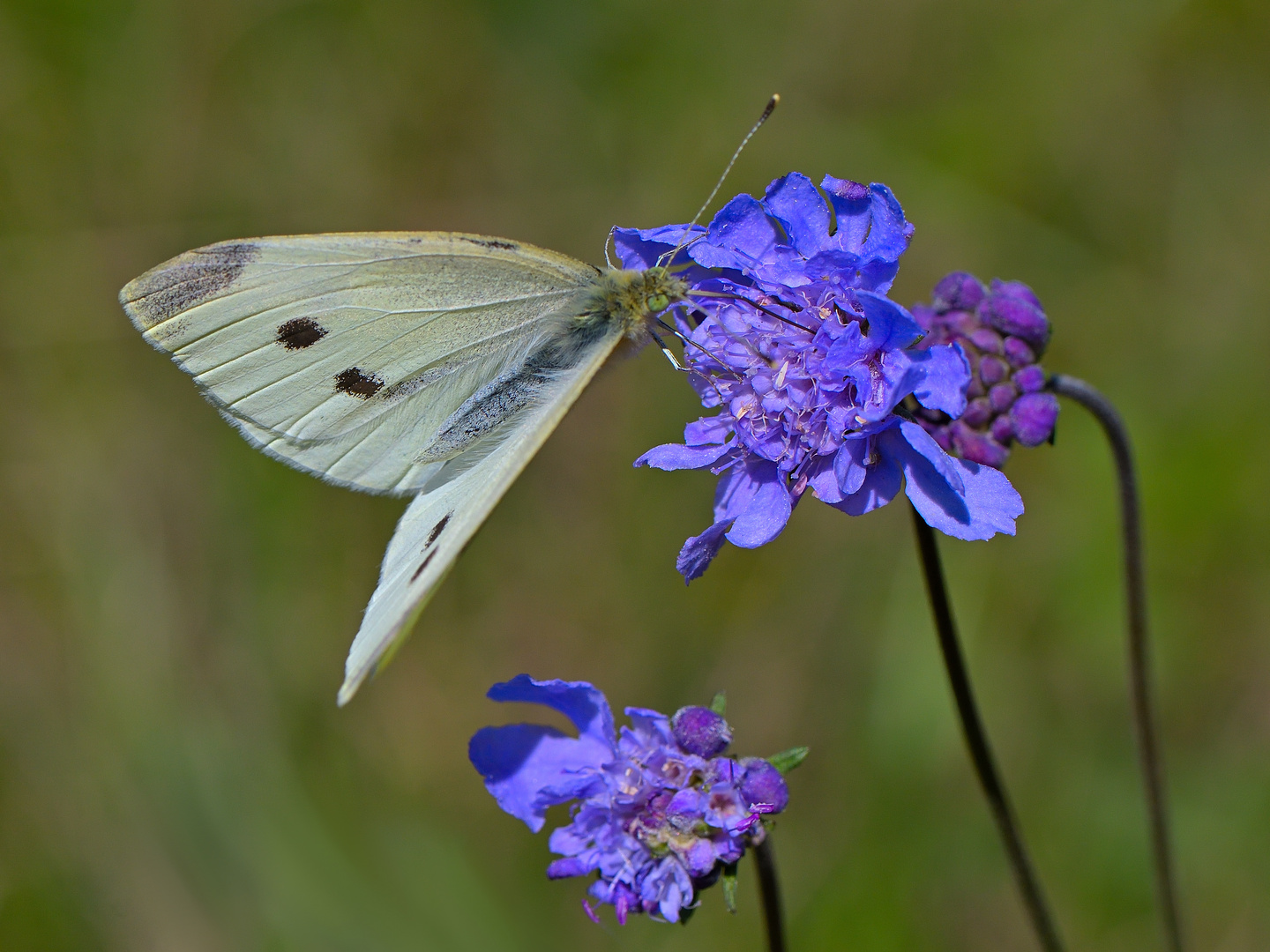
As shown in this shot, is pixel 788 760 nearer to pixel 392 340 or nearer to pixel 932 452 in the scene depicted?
pixel 932 452

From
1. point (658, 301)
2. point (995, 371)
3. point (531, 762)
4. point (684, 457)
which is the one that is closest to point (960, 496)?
point (995, 371)

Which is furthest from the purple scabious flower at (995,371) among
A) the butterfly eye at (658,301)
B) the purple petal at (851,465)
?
the butterfly eye at (658,301)

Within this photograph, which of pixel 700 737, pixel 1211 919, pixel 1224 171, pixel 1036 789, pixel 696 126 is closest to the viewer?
pixel 700 737

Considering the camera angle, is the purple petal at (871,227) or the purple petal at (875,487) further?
the purple petal at (875,487)

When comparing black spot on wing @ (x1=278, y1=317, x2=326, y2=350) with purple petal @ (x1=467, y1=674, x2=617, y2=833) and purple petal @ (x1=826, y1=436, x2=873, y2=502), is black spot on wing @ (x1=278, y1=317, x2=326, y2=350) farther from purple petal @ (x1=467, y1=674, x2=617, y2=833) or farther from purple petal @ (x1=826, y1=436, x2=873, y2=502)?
purple petal @ (x1=826, y1=436, x2=873, y2=502)

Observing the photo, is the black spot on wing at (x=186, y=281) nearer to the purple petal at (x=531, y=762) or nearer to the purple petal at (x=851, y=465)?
the purple petal at (x=531, y=762)

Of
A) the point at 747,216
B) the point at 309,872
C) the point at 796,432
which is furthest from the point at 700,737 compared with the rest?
the point at 309,872

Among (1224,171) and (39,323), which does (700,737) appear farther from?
(39,323)
